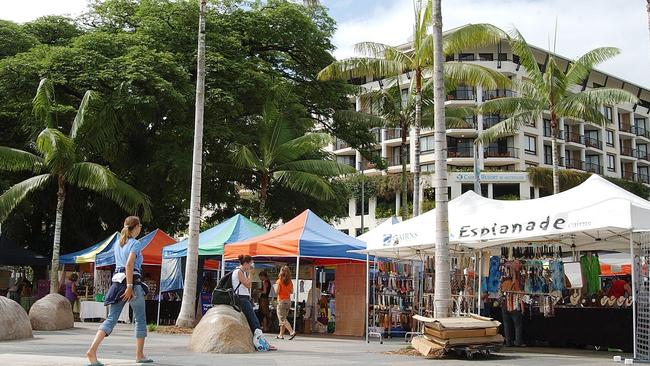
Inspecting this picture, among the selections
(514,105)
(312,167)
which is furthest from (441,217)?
(312,167)

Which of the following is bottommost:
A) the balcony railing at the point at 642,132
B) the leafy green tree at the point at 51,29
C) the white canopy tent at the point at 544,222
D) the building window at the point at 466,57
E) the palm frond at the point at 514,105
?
the white canopy tent at the point at 544,222

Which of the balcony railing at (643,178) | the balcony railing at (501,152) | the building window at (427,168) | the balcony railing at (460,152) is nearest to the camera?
the building window at (427,168)

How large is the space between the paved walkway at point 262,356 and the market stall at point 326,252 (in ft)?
11.0

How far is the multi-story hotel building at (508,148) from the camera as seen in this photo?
6275 centimetres

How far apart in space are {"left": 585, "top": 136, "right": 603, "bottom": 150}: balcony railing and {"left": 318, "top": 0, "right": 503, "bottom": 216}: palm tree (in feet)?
177

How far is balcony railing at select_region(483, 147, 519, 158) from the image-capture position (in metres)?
65.4

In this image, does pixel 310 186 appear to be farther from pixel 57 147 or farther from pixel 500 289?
pixel 500 289

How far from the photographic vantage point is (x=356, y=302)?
63.5 feet

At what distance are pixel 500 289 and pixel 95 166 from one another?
50.7ft

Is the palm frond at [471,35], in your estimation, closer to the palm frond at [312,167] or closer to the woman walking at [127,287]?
the palm frond at [312,167]

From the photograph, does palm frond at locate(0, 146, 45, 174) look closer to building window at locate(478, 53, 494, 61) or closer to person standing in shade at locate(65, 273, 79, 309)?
person standing in shade at locate(65, 273, 79, 309)

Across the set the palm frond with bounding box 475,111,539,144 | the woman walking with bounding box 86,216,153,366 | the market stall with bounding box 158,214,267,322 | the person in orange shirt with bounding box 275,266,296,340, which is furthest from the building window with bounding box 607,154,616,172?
the woman walking with bounding box 86,216,153,366

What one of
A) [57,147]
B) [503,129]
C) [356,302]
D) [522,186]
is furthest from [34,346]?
[522,186]

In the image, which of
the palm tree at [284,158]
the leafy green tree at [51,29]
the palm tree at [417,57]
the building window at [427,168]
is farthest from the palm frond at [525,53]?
the building window at [427,168]
